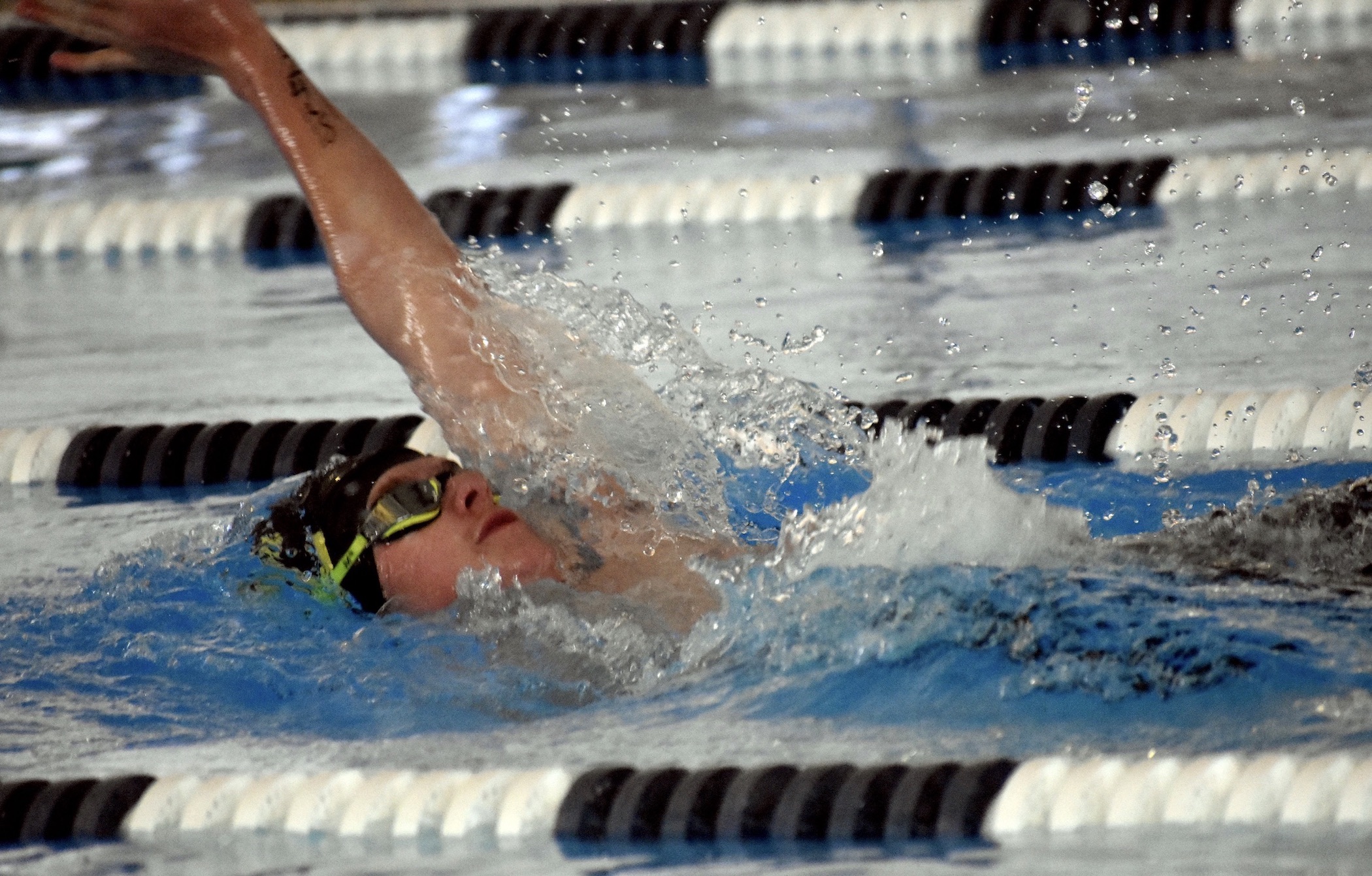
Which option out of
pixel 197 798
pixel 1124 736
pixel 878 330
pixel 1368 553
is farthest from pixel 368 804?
pixel 878 330

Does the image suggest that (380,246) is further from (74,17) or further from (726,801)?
(726,801)

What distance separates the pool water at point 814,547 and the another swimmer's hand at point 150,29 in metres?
0.77

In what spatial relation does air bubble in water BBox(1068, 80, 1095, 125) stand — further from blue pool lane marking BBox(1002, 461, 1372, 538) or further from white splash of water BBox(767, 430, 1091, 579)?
white splash of water BBox(767, 430, 1091, 579)

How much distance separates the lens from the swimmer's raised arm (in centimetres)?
270

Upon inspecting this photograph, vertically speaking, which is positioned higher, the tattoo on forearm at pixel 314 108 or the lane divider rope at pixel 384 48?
the tattoo on forearm at pixel 314 108

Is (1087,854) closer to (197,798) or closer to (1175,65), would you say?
(197,798)

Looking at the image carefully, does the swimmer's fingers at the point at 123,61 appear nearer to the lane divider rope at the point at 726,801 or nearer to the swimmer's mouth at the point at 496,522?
the swimmer's mouth at the point at 496,522

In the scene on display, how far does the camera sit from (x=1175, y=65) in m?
5.75

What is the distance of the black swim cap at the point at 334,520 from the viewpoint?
2.61 m

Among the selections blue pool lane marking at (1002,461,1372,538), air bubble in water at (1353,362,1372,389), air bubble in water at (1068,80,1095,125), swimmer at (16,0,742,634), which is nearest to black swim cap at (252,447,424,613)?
swimmer at (16,0,742,634)

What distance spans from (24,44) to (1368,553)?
18.8ft

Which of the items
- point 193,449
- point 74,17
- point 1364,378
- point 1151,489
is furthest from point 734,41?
point 74,17

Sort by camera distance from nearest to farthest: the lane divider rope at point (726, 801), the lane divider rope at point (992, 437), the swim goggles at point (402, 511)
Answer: the lane divider rope at point (726, 801)
the swim goggles at point (402, 511)
the lane divider rope at point (992, 437)

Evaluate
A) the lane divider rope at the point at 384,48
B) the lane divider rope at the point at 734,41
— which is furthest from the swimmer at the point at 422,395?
the lane divider rope at the point at 384,48
